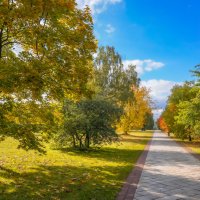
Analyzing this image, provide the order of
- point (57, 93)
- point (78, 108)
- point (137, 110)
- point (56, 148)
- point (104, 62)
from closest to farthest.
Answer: point (57, 93) < point (78, 108) < point (56, 148) < point (104, 62) < point (137, 110)

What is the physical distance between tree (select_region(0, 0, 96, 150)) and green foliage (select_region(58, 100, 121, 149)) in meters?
6.22

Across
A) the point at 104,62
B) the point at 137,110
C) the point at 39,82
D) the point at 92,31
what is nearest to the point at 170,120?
the point at 137,110

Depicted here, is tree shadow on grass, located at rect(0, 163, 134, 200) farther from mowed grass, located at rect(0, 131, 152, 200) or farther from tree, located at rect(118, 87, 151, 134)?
tree, located at rect(118, 87, 151, 134)

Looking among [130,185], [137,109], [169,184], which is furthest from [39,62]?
[137,109]

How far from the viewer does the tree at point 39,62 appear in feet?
28.7

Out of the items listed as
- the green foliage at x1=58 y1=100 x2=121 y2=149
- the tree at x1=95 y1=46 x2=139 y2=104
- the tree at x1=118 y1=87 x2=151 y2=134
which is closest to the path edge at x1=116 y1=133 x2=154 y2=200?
the green foliage at x1=58 y1=100 x2=121 y2=149

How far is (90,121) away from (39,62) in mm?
9630

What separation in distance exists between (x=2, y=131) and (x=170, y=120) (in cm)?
3452

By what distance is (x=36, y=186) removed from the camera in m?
8.69

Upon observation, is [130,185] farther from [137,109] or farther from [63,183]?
[137,109]

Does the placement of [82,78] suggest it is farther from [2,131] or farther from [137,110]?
[137,110]

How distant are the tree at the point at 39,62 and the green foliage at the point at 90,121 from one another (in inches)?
245

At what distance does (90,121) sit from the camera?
60.2 feet

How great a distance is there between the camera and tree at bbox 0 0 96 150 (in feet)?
28.7
